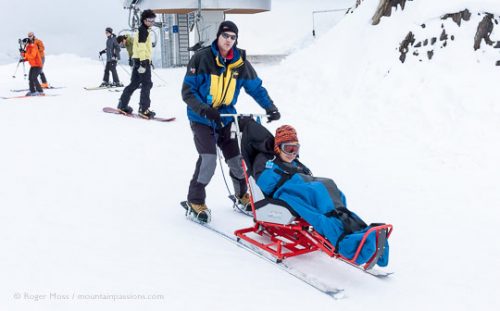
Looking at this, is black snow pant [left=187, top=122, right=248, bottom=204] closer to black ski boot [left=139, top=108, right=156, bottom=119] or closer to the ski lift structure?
black ski boot [left=139, top=108, right=156, bottom=119]

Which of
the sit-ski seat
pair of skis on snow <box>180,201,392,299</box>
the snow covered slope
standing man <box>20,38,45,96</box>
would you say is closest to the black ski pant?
standing man <box>20,38,45,96</box>

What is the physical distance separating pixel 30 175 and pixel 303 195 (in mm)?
4070

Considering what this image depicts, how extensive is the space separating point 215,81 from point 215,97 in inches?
6.5

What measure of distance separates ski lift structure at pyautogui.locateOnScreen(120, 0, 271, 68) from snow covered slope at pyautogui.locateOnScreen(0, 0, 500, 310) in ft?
50.1

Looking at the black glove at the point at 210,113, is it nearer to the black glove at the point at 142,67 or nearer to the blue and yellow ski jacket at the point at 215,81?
the blue and yellow ski jacket at the point at 215,81

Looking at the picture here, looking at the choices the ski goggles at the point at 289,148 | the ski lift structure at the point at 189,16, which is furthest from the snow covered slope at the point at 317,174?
the ski lift structure at the point at 189,16

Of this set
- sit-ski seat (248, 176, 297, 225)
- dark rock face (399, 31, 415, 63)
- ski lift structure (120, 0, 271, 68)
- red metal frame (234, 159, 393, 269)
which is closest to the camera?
red metal frame (234, 159, 393, 269)

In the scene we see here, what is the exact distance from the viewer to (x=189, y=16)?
30000 millimetres

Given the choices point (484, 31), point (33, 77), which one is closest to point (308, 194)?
point (484, 31)

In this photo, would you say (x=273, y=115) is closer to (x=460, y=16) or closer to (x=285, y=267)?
(x=285, y=267)

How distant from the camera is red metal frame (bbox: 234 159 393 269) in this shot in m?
3.66

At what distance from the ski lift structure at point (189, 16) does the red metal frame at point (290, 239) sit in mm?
21333

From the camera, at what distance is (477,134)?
733cm

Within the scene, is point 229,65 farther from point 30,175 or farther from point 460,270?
point 30,175
